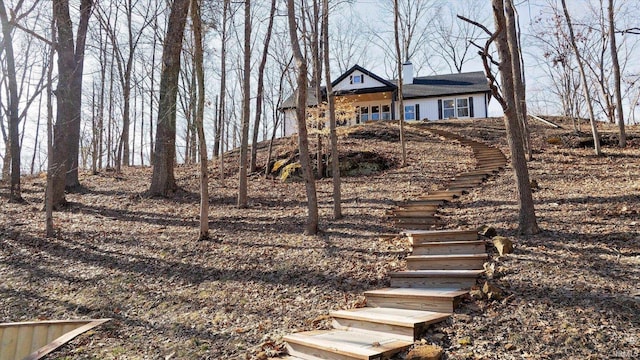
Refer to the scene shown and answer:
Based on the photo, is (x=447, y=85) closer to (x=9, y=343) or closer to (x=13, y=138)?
(x=13, y=138)

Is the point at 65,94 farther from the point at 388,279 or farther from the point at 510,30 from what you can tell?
the point at 510,30

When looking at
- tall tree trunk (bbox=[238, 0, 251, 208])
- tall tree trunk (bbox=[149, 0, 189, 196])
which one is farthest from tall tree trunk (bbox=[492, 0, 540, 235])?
tall tree trunk (bbox=[149, 0, 189, 196])

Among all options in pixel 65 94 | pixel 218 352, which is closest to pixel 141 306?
pixel 218 352

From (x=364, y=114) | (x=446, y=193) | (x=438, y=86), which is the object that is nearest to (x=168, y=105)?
(x=446, y=193)

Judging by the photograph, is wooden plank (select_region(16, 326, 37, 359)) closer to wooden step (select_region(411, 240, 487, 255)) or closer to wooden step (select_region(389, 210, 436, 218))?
wooden step (select_region(411, 240, 487, 255))

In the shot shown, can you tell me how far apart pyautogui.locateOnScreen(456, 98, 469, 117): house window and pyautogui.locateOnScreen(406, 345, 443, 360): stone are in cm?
2565

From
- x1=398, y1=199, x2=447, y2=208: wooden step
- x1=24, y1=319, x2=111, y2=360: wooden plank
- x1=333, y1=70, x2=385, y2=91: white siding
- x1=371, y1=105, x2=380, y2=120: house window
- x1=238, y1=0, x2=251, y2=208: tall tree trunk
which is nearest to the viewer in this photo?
x1=24, y1=319, x2=111, y2=360: wooden plank

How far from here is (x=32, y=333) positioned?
211 inches

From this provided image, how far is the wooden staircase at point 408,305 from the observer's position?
3.70 metres

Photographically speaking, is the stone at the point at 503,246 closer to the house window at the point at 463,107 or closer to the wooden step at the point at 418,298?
the wooden step at the point at 418,298

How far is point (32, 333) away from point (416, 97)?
25.5m

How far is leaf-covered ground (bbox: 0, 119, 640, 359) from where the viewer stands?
3803mm

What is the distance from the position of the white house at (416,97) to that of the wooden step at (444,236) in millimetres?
20483

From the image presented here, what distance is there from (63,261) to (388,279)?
604 centimetres
